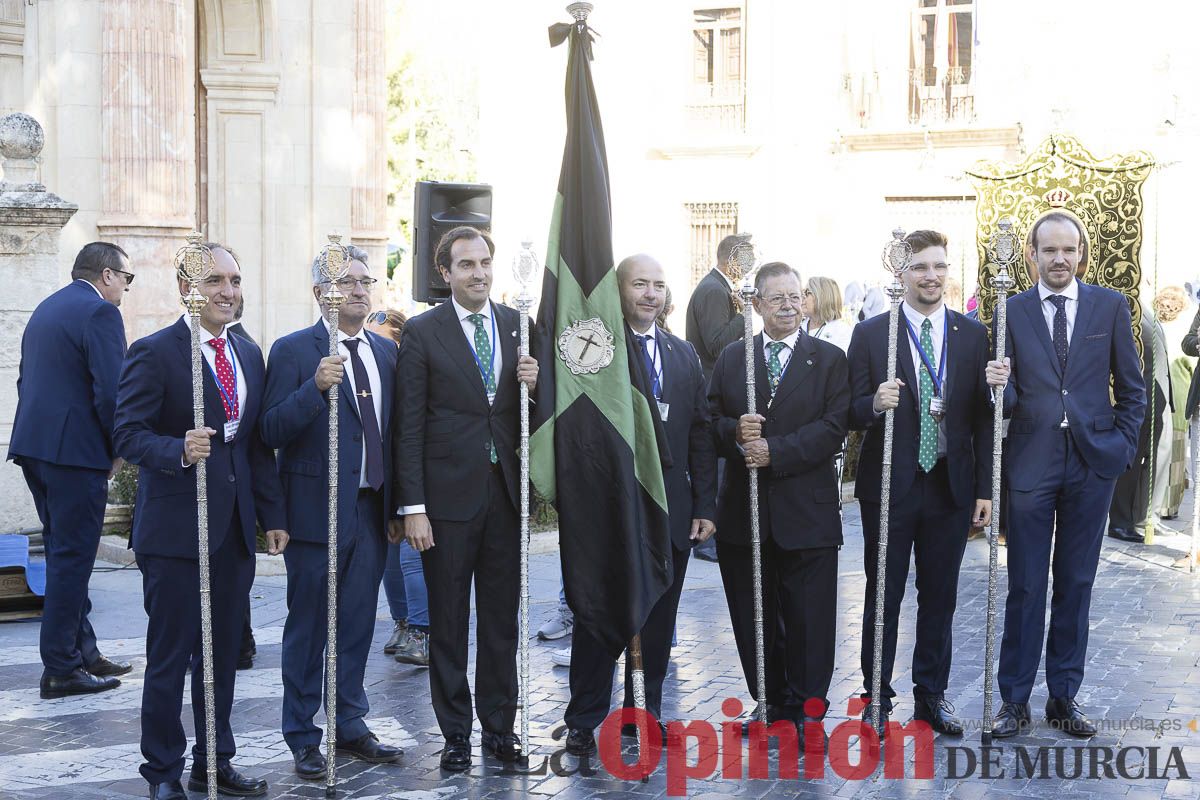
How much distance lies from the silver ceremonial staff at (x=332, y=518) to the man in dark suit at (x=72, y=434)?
206 centimetres

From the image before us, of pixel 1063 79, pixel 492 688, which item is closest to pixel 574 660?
pixel 492 688

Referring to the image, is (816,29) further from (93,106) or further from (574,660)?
(574,660)

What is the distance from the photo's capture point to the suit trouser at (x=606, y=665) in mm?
6281

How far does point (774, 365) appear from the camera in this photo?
650cm

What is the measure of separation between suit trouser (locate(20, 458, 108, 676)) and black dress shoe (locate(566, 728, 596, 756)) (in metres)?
2.70

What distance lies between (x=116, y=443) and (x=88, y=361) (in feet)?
7.14

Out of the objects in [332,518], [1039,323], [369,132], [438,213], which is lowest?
[332,518]

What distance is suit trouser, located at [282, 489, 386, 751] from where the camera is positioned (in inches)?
240

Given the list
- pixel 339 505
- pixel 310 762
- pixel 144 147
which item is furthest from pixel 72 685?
pixel 144 147

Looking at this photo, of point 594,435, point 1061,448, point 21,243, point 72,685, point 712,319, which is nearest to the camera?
point 594,435

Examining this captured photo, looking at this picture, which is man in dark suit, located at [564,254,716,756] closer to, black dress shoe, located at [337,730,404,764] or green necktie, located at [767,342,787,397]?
green necktie, located at [767,342,787,397]

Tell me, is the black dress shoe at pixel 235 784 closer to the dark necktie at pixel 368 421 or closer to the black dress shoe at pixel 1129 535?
the dark necktie at pixel 368 421

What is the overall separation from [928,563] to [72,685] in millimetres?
4239

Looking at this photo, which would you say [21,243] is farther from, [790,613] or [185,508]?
[790,613]
